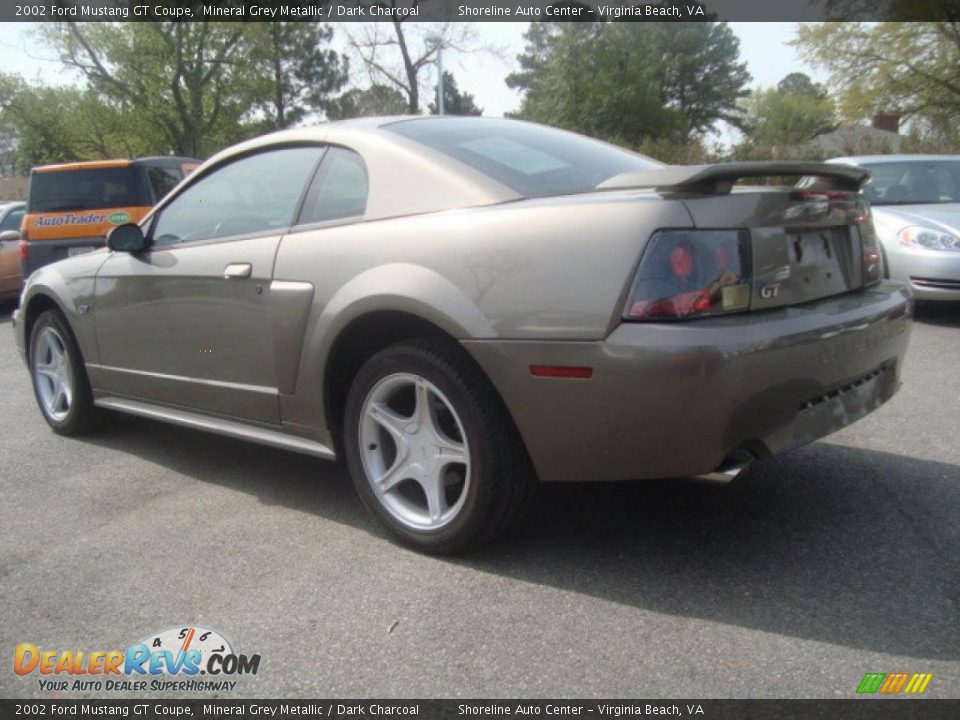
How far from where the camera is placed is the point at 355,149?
10.7 feet

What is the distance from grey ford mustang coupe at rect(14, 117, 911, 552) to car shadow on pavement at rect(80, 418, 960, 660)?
342 millimetres

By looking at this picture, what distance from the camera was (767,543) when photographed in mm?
2896

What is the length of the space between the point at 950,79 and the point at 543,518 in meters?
28.2

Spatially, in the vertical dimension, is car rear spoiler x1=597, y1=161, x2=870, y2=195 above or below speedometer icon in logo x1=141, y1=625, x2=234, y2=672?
above

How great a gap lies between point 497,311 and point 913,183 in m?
7.11

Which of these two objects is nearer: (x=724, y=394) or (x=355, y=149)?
(x=724, y=394)

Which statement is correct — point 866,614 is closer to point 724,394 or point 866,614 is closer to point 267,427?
point 724,394

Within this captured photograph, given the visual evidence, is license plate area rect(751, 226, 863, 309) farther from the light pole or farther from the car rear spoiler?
the light pole

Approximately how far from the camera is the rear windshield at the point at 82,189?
31.3ft

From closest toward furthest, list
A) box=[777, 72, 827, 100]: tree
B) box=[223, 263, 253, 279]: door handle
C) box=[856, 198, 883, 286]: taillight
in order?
box=[856, 198, 883, 286]: taillight, box=[223, 263, 253, 279]: door handle, box=[777, 72, 827, 100]: tree

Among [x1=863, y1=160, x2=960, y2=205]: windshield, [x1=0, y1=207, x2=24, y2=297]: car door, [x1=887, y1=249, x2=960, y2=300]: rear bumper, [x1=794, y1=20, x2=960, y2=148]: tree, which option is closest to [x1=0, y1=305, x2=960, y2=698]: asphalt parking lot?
[x1=887, y1=249, x2=960, y2=300]: rear bumper

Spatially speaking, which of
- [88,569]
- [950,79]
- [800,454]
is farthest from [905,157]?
[950,79]

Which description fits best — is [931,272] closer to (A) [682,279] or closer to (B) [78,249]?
(A) [682,279]

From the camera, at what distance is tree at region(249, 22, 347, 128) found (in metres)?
36.7
